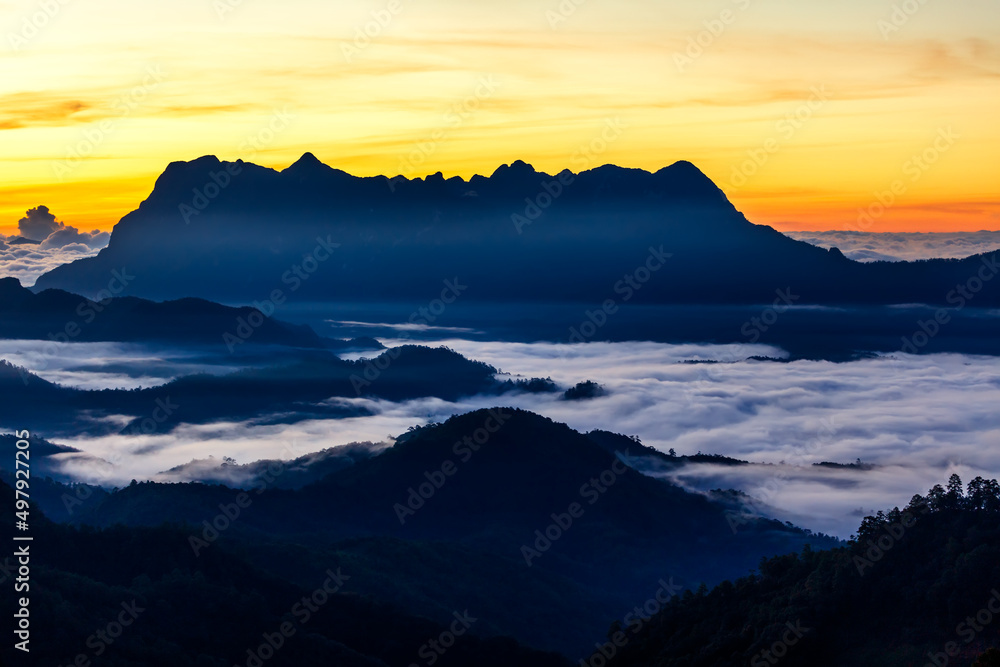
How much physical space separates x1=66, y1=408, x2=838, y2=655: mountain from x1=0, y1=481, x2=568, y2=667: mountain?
16.8 metres

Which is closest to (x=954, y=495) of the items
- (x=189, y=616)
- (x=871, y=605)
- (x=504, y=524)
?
(x=871, y=605)

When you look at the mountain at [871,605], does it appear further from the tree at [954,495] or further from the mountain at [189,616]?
the mountain at [189,616]

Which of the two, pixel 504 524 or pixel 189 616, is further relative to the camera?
pixel 504 524

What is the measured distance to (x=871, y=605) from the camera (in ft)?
229

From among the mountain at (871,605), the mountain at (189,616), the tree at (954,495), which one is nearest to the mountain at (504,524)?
the mountain at (189,616)

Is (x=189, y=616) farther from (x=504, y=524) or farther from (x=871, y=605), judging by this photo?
(x=504, y=524)

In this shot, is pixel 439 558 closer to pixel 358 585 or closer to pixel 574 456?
pixel 358 585

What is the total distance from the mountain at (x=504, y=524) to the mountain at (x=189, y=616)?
16.8 meters

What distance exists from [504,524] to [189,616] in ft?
303

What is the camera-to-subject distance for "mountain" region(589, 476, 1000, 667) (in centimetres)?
6512

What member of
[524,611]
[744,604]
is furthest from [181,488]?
[744,604]

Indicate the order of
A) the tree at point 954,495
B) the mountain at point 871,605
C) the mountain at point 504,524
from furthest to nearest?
1. the mountain at point 504,524
2. the tree at point 954,495
3. the mountain at point 871,605

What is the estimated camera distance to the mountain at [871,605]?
65125 mm

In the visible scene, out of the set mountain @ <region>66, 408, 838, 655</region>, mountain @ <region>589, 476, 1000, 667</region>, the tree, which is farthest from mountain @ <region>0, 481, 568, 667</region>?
the tree
